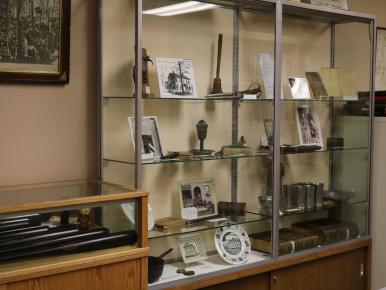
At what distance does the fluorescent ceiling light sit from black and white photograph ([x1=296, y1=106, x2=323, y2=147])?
0.99 m

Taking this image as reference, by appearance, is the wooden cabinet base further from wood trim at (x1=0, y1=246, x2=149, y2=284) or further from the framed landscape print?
the framed landscape print

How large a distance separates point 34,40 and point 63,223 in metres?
0.86

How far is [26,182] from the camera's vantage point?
2.39 metres

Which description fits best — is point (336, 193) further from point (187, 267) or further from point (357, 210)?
point (187, 267)

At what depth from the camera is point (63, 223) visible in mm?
2102

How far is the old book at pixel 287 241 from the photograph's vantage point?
3002 mm

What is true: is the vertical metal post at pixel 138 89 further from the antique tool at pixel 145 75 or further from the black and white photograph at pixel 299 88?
the black and white photograph at pixel 299 88

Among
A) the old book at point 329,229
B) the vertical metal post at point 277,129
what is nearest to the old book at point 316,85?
the vertical metal post at point 277,129

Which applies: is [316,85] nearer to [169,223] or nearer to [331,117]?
[331,117]

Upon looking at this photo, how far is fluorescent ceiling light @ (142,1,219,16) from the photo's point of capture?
2734mm

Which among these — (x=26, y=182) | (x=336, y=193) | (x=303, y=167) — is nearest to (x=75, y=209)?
(x=26, y=182)

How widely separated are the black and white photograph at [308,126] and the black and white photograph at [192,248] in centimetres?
100

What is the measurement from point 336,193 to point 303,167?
335mm

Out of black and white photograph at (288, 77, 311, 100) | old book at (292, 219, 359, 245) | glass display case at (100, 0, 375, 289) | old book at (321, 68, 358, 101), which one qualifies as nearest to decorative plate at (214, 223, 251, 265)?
glass display case at (100, 0, 375, 289)
